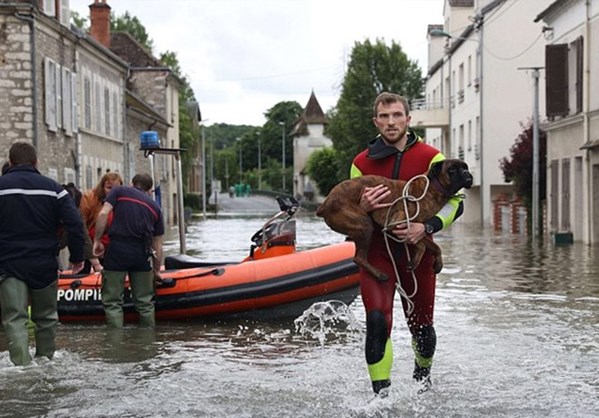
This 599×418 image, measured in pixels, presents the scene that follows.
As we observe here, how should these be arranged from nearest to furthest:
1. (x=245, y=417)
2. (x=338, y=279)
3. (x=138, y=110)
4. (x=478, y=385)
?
(x=245, y=417), (x=478, y=385), (x=338, y=279), (x=138, y=110)

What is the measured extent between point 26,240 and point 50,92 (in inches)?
749

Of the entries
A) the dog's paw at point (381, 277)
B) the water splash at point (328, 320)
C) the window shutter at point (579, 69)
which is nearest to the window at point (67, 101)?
the window shutter at point (579, 69)

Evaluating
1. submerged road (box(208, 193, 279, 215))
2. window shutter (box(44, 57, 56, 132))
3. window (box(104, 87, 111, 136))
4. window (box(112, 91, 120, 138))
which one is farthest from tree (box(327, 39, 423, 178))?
window shutter (box(44, 57, 56, 132))

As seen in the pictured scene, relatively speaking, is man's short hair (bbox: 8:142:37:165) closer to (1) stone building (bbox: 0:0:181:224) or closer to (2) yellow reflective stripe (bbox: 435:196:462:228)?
(2) yellow reflective stripe (bbox: 435:196:462:228)

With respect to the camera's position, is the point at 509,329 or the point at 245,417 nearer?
the point at 245,417

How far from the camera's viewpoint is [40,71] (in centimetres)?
2598

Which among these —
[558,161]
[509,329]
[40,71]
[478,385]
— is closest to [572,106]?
[558,161]

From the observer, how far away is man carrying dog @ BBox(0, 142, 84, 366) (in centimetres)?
831

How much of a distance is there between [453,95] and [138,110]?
15.9 metres

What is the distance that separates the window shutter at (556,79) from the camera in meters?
28.9

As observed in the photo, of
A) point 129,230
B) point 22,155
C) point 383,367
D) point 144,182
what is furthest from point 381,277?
point 144,182

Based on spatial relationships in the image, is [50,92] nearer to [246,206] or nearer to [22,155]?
[22,155]

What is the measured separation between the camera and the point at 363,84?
71.3m

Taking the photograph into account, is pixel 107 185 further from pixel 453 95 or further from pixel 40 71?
pixel 453 95
